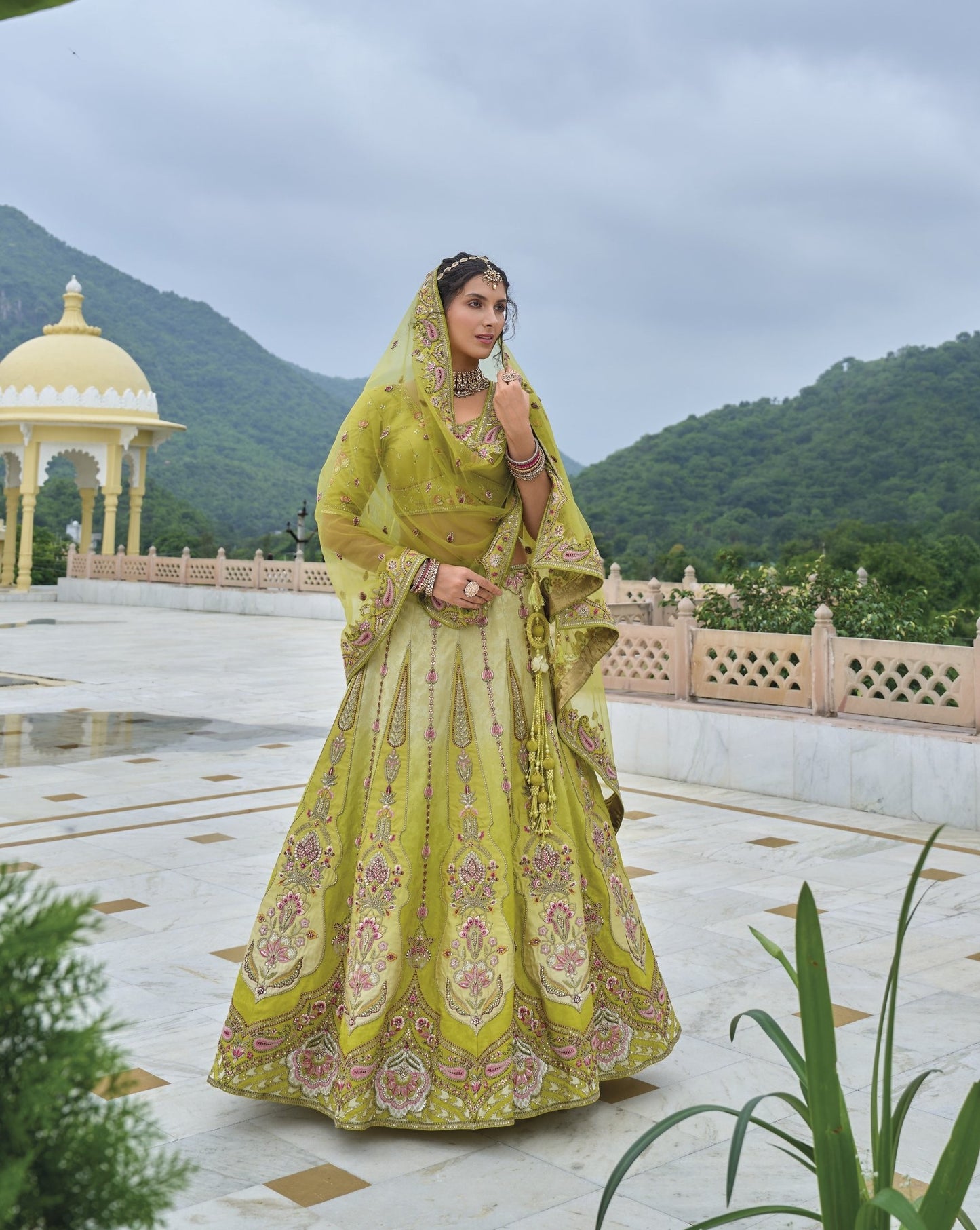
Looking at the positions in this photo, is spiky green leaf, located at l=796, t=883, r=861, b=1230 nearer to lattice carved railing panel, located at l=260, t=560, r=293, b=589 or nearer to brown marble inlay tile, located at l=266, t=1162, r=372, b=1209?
brown marble inlay tile, located at l=266, t=1162, r=372, b=1209

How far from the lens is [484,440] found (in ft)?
7.42

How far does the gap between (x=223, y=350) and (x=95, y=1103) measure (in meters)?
47.6

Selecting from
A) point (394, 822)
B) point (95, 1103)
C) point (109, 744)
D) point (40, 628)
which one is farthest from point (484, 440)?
point (40, 628)

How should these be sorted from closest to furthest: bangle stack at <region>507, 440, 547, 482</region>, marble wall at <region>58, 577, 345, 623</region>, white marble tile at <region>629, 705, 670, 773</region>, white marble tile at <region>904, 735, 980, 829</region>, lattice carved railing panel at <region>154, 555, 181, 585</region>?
1. bangle stack at <region>507, 440, 547, 482</region>
2. white marble tile at <region>904, 735, 980, 829</region>
3. white marble tile at <region>629, 705, 670, 773</region>
4. marble wall at <region>58, 577, 345, 623</region>
5. lattice carved railing panel at <region>154, 555, 181, 585</region>

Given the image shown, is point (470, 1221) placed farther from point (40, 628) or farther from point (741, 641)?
point (40, 628)

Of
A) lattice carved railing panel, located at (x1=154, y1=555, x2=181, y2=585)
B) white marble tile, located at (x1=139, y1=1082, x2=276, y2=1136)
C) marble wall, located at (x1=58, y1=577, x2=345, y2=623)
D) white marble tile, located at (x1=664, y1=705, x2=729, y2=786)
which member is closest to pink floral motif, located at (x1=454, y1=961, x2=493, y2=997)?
white marble tile, located at (x1=139, y1=1082, x2=276, y2=1136)

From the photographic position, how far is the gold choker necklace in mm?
2311

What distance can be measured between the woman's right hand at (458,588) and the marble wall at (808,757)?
311 centimetres

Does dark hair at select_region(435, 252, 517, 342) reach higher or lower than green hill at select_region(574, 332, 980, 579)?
lower

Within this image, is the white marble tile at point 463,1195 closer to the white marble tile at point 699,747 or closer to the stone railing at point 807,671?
the stone railing at point 807,671

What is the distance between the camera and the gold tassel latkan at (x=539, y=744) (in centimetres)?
218

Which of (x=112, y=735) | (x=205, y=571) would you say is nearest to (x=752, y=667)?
(x=112, y=735)

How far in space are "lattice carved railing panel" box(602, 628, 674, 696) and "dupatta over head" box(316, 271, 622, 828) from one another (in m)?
3.55

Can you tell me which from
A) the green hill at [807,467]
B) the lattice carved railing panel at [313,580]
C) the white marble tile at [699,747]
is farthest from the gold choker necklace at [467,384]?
the green hill at [807,467]
